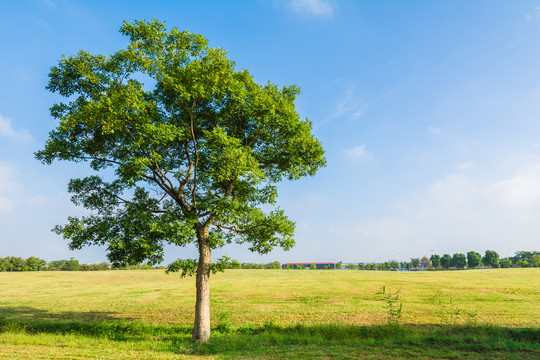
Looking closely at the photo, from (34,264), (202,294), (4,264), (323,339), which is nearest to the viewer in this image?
(323,339)

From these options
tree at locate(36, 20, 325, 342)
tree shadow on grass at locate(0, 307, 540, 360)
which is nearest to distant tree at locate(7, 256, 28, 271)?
tree shadow on grass at locate(0, 307, 540, 360)

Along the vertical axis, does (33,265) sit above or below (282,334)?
below

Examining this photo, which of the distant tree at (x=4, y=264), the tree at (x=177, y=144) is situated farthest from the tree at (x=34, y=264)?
the tree at (x=177, y=144)

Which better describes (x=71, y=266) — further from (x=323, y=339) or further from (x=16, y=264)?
(x=323, y=339)

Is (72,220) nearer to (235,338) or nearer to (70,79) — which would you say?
(70,79)

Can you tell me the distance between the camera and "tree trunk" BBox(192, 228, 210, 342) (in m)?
17.1

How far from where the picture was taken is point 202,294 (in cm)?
1781

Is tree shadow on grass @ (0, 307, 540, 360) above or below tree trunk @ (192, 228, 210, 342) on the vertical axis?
below

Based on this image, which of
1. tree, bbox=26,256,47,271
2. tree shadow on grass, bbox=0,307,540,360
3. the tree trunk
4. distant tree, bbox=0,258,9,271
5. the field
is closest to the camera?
A: the field

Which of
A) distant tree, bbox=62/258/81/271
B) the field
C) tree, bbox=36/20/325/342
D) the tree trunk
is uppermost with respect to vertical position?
tree, bbox=36/20/325/342

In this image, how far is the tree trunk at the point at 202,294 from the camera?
56.0ft

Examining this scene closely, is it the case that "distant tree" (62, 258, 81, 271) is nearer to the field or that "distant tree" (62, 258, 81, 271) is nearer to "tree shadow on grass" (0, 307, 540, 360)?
the field

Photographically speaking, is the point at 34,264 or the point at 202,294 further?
the point at 34,264


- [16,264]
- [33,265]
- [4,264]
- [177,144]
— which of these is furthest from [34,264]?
[177,144]
